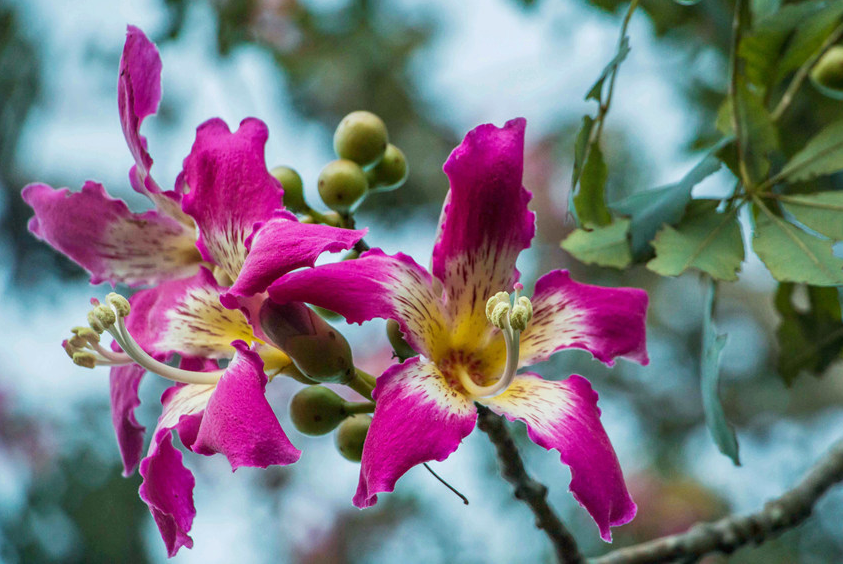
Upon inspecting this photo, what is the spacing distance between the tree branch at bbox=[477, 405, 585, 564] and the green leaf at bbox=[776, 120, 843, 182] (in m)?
0.59

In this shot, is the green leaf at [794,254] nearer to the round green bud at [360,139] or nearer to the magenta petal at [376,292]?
the magenta petal at [376,292]

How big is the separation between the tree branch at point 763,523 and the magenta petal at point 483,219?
0.59m

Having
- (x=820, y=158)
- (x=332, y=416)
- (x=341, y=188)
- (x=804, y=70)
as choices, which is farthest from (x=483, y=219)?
(x=804, y=70)

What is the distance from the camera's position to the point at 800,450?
3.48 metres

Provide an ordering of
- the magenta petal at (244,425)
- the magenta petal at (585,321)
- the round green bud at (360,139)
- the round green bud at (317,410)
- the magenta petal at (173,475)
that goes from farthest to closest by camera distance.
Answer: the round green bud at (360,139)
the round green bud at (317,410)
the magenta petal at (585,321)
the magenta petal at (173,475)
the magenta petal at (244,425)

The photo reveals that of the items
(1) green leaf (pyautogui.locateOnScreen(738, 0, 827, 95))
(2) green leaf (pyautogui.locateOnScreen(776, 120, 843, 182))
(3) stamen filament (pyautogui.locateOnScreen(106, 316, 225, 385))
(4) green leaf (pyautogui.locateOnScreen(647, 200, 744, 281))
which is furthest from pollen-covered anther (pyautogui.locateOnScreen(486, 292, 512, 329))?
(1) green leaf (pyautogui.locateOnScreen(738, 0, 827, 95))

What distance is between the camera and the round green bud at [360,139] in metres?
1.28

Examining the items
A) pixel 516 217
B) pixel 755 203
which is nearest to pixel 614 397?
pixel 755 203

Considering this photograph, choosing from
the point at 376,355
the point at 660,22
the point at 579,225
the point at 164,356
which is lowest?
the point at 376,355

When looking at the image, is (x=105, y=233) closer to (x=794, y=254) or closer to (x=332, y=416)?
(x=332, y=416)

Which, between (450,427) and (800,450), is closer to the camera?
(450,427)

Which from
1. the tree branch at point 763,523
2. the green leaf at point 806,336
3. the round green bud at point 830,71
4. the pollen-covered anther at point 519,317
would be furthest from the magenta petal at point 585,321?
the round green bud at point 830,71

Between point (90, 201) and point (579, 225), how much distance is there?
27.3 inches

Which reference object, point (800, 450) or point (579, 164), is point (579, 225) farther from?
point (800, 450)
